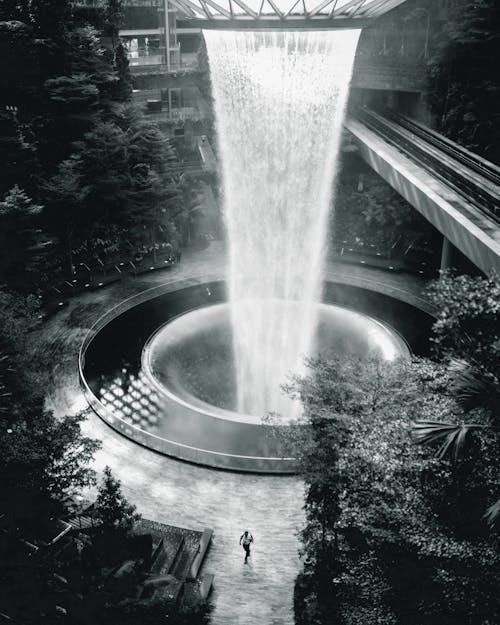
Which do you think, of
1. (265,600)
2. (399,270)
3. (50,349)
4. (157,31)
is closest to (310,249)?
(399,270)

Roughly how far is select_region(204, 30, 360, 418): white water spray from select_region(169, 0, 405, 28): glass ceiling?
437 centimetres

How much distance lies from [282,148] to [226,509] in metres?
29.5

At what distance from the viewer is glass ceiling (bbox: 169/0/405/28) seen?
28000 mm

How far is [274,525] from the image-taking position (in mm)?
15664

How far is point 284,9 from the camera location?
2812cm

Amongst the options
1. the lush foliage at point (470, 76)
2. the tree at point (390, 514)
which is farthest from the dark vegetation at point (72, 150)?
the tree at point (390, 514)

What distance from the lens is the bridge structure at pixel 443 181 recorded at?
18750 mm

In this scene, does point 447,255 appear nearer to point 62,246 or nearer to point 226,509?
point 226,509

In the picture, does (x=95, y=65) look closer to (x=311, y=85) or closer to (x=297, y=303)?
(x=311, y=85)

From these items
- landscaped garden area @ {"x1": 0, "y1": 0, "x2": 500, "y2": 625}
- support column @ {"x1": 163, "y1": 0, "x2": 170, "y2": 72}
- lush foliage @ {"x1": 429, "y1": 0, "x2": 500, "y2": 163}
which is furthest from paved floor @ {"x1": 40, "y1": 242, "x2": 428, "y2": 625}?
support column @ {"x1": 163, "y1": 0, "x2": 170, "y2": 72}

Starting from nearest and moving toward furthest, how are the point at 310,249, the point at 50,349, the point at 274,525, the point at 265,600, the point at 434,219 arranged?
the point at 265,600 → the point at 274,525 → the point at 434,219 → the point at 50,349 → the point at 310,249

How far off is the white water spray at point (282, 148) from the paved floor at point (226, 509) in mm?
15362

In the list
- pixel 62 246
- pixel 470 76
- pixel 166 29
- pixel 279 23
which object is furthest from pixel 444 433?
pixel 166 29

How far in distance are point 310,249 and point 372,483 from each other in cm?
2665
